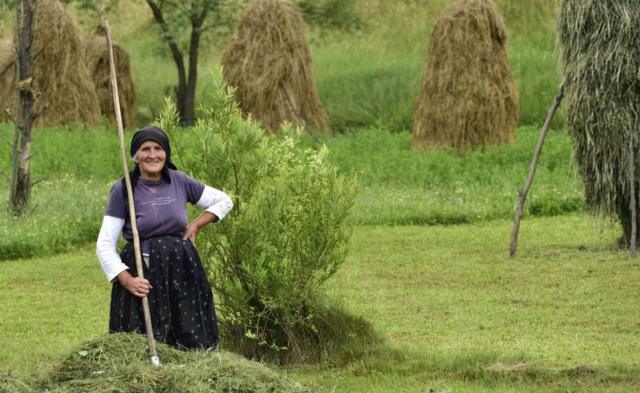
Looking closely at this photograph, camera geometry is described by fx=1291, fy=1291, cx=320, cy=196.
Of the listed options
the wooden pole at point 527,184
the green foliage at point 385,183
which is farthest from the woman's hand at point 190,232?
the green foliage at point 385,183

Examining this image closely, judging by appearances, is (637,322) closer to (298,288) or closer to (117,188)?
(298,288)

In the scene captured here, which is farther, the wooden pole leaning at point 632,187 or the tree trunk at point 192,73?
the tree trunk at point 192,73

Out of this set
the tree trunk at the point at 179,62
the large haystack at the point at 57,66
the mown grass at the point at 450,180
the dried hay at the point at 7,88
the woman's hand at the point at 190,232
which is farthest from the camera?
the tree trunk at the point at 179,62

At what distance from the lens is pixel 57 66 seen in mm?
23484

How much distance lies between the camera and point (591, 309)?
32.1ft

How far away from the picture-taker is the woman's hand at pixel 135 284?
6.18 meters

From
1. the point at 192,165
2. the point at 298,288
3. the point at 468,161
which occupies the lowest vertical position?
the point at 468,161

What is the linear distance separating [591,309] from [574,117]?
8.32 feet

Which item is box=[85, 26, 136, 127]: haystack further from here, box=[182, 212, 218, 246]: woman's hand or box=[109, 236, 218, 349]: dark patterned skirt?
box=[109, 236, 218, 349]: dark patterned skirt

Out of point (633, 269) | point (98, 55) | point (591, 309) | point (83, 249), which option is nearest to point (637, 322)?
point (591, 309)

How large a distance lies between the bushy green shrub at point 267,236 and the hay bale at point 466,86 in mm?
11948

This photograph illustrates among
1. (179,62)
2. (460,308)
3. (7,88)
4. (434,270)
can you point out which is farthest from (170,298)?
(179,62)

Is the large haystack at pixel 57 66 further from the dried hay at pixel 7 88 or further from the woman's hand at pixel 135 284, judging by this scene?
the woman's hand at pixel 135 284

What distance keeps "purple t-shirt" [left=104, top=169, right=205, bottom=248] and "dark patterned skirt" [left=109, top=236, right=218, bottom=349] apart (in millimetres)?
56
